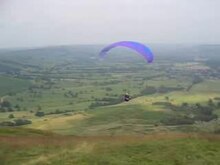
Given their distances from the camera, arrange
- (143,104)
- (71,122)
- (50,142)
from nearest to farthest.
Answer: (50,142) → (71,122) → (143,104)

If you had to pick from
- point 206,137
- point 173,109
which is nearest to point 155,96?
point 173,109

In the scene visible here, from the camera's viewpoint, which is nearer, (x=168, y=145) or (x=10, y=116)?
(x=168, y=145)

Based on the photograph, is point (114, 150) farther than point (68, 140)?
No

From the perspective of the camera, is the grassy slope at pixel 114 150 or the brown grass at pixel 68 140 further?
the brown grass at pixel 68 140

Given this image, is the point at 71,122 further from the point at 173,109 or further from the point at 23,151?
the point at 23,151

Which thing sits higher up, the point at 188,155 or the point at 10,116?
the point at 188,155

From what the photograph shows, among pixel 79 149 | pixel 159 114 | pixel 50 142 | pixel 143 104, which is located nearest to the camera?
pixel 79 149

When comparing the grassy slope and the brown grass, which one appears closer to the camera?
the grassy slope

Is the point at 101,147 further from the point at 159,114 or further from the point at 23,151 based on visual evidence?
the point at 159,114

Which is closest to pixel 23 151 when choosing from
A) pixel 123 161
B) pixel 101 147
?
pixel 101 147
